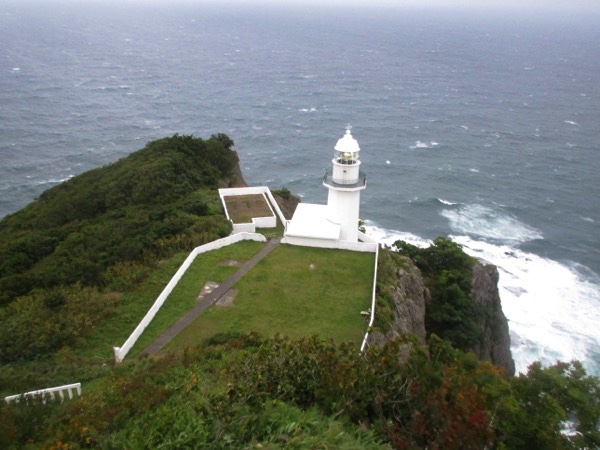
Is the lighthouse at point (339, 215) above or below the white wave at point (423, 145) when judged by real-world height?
above

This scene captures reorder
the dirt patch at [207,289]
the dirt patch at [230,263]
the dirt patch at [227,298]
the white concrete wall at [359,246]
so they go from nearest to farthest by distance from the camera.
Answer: the dirt patch at [227,298] < the dirt patch at [207,289] < the dirt patch at [230,263] < the white concrete wall at [359,246]

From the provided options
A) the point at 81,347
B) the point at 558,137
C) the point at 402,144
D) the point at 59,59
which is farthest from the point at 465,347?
the point at 59,59

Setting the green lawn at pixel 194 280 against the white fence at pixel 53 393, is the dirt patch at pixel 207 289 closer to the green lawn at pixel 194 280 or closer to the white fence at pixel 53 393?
the green lawn at pixel 194 280

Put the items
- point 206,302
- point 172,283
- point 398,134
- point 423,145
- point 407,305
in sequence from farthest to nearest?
point 398,134 < point 423,145 < point 407,305 < point 172,283 < point 206,302

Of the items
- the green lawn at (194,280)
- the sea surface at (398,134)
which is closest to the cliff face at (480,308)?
the sea surface at (398,134)

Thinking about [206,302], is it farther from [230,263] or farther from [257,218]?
[257,218]

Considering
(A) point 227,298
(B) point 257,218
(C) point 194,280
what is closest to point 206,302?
(A) point 227,298

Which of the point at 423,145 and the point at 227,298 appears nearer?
the point at 227,298

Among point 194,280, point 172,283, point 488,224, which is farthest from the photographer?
point 488,224
